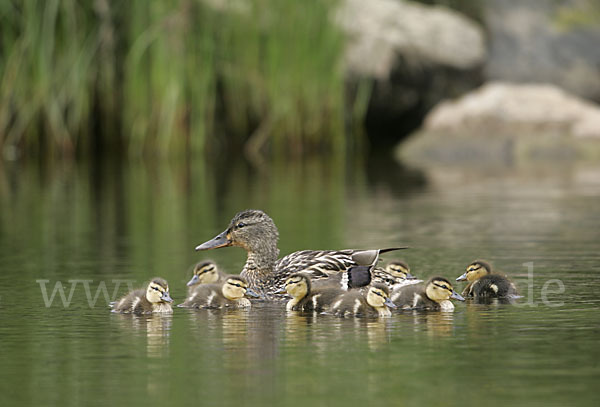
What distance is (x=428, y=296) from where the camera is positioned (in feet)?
21.4

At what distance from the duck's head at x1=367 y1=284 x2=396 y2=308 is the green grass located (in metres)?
12.3

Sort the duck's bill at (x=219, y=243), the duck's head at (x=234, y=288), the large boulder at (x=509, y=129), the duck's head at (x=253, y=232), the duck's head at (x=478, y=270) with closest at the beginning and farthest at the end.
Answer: the duck's head at (x=234, y=288) < the duck's head at (x=478, y=270) < the duck's head at (x=253, y=232) < the duck's bill at (x=219, y=243) < the large boulder at (x=509, y=129)

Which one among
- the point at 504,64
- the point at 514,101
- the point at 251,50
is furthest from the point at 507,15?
the point at 251,50

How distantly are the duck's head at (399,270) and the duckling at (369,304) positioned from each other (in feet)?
3.86

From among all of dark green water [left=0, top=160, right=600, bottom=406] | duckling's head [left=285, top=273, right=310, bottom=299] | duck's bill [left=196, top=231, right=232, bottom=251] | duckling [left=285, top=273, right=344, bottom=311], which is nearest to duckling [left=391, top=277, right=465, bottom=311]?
dark green water [left=0, top=160, right=600, bottom=406]

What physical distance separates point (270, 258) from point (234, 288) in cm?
106

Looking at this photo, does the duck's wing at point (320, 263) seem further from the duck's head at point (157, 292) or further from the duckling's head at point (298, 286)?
the duck's head at point (157, 292)

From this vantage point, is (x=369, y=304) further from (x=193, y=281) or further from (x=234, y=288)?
(x=193, y=281)

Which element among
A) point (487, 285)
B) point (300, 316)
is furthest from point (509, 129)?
point (300, 316)

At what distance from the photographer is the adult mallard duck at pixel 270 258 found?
7.23m

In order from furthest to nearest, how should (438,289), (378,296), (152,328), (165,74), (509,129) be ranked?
(509,129)
(165,74)
(438,289)
(378,296)
(152,328)

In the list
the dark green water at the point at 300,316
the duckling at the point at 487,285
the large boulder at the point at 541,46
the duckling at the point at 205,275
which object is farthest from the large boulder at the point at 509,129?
the duckling at the point at 487,285

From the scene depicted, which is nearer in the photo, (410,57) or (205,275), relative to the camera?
(205,275)

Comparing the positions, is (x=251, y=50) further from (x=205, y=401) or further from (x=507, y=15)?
(x=205, y=401)
